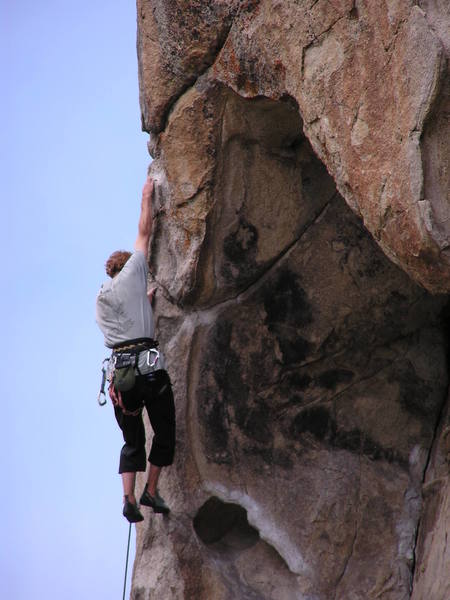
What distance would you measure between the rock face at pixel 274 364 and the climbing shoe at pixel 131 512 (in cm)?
31

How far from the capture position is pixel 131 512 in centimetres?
680

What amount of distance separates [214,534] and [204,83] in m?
2.71

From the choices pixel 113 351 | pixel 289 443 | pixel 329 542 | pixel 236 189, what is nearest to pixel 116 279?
pixel 113 351

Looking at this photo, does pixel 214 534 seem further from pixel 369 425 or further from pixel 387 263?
pixel 387 263

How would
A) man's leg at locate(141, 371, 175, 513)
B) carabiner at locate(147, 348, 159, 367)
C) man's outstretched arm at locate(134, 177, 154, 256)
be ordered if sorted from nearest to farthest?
1. carabiner at locate(147, 348, 159, 367)
2. man's leg at locate(141, 371, 175, 513)
3. man's outstretched arm at locate(134, 177, 154, 256)

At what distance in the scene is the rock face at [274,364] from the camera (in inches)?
271

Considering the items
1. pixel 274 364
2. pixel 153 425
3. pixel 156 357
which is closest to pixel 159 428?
pixel 153 425

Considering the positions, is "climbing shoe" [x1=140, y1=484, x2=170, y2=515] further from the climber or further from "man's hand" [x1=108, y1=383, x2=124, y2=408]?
"man's hand" [x1=108, y1=383, x2=124, y2=408]

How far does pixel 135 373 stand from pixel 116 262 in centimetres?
69

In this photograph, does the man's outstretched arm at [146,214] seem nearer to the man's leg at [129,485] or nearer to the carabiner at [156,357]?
the carabiner at [156,357]

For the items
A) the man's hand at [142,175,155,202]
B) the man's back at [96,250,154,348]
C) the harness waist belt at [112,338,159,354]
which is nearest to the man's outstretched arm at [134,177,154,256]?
the man's hand at [142,175,155,202]

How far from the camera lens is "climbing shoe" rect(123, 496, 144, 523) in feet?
22.2

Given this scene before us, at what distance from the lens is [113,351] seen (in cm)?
685

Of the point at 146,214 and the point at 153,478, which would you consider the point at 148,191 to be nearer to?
the point at 146,214
